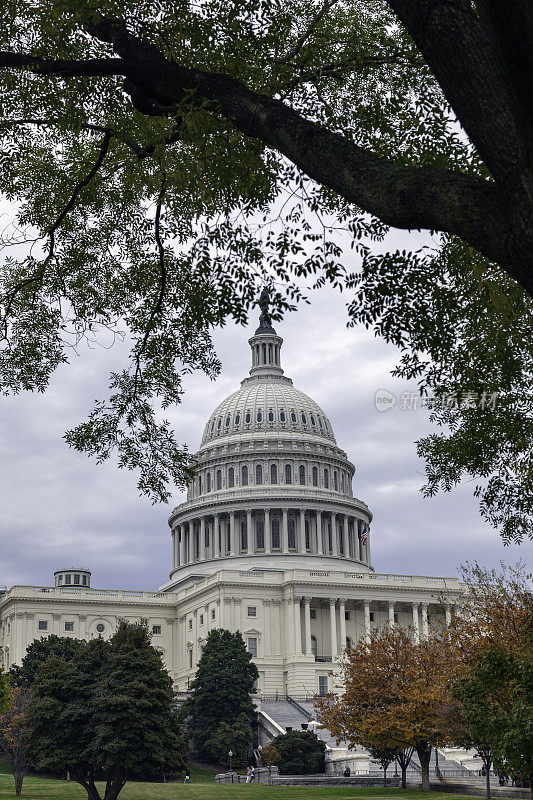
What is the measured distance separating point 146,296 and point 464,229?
1040 centimetres

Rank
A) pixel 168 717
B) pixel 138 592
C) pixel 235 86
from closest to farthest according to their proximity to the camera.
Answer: pixel 235 86, pixel 168 717, pixel 138 592

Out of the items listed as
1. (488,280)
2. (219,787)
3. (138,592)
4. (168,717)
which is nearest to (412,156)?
(488,280)

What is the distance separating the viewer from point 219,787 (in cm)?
6262

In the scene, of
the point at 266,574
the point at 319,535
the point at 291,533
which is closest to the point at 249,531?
the point at 291,533

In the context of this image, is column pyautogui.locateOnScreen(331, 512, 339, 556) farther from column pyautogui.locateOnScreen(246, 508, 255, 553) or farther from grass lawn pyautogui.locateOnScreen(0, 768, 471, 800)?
grass lawn pyautogui.locateOnScreen(0, 768, 471, 800)

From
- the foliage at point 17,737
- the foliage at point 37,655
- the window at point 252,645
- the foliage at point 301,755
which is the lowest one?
the foliage at point 301,755

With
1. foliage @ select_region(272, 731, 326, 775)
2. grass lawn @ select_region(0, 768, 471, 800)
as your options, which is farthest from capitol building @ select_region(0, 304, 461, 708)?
grass lawn @ select_region(0, 768, 471, 800)

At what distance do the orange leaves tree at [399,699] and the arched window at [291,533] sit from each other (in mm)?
70065

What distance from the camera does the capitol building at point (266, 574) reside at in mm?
112375

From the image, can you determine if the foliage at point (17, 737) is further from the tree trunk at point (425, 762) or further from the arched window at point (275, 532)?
the arched window at point (275, 532)

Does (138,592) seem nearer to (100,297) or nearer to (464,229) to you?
(100,297)

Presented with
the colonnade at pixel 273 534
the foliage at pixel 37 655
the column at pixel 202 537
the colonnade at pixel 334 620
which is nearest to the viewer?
the foliage at pixel 37 655

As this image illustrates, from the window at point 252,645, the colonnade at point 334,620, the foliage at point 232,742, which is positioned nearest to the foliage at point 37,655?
the foliage at point 232,742

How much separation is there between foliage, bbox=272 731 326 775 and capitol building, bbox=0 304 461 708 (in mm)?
25931
